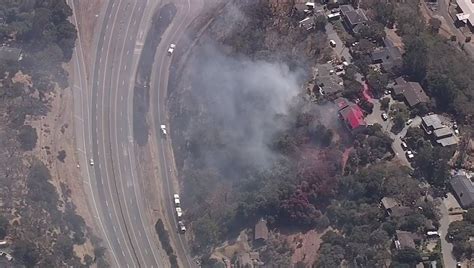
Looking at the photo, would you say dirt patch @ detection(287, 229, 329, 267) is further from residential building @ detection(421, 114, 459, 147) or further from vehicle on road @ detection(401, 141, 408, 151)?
residential building @ detection(421, 114, 459, 147)

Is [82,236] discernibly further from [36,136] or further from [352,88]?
[352,88]

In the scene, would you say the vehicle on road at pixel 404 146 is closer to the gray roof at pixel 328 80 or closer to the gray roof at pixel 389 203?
the gray roof at pixel 389 203

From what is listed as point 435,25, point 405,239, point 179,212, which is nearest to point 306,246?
point 405,239

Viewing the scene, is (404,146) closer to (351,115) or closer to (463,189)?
(351,115)

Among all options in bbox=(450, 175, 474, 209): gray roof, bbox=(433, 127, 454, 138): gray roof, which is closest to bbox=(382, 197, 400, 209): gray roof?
bbox=(450, 175, 474, 209): gray roof

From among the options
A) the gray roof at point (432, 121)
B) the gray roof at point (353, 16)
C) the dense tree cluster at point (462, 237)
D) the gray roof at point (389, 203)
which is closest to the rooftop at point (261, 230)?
the gray roof at point (389, 203)
